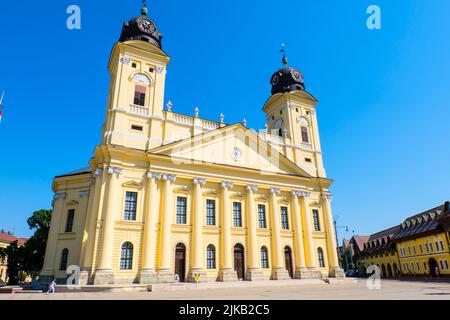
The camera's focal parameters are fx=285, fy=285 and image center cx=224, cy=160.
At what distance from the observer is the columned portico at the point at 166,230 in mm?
21500

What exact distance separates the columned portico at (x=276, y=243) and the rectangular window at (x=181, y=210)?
870 cm

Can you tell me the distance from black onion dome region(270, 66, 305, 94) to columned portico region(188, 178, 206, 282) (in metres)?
Result: 18.7

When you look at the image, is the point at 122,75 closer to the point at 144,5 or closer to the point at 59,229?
the point at 144,5

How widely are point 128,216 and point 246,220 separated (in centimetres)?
1061

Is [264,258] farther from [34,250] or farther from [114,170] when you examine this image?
[34,250]

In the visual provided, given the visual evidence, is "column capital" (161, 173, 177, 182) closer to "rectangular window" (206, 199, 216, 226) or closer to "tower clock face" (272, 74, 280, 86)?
"rectangular window" (206, 199, 216, 226)

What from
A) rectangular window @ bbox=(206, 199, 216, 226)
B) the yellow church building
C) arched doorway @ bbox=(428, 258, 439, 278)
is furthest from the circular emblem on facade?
arched doorway @ bbox=(428, 258, 439, 278)

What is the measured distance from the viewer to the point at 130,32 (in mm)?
28656

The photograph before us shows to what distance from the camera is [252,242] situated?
25688 millimetres

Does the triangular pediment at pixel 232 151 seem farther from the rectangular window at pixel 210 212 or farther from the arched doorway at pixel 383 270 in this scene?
the arched doorway at pixel 383 270

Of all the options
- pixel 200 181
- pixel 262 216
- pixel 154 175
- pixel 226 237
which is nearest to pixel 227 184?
pixel 200 181

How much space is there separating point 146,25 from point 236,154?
633 inches

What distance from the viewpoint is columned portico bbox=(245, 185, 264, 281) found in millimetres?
24719
